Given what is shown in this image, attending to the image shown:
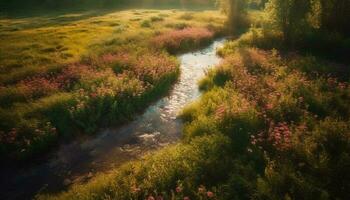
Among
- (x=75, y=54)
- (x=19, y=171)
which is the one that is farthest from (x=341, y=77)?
(x=75, y=54)

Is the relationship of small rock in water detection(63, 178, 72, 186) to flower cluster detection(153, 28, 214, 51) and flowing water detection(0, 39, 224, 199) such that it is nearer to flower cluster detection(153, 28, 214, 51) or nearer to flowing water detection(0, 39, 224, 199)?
flowing water detection(0, 39, 224, 199)

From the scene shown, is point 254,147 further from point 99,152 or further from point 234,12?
point 234,12

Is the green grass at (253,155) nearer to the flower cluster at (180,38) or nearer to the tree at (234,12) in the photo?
the flower cluster at (180,38)

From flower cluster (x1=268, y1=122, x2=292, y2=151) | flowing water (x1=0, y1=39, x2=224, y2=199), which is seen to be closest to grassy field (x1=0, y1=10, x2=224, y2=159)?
flowing water (x1=0, y1=39, x2=224, y2=199)

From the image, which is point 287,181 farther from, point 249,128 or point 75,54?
point 75,54

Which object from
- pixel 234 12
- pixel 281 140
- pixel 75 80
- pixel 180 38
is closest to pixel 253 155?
pixel 281 140

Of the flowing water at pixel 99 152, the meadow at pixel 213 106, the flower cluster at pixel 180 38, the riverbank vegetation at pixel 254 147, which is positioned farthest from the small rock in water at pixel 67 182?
the flower cluster at pixel 180 38
